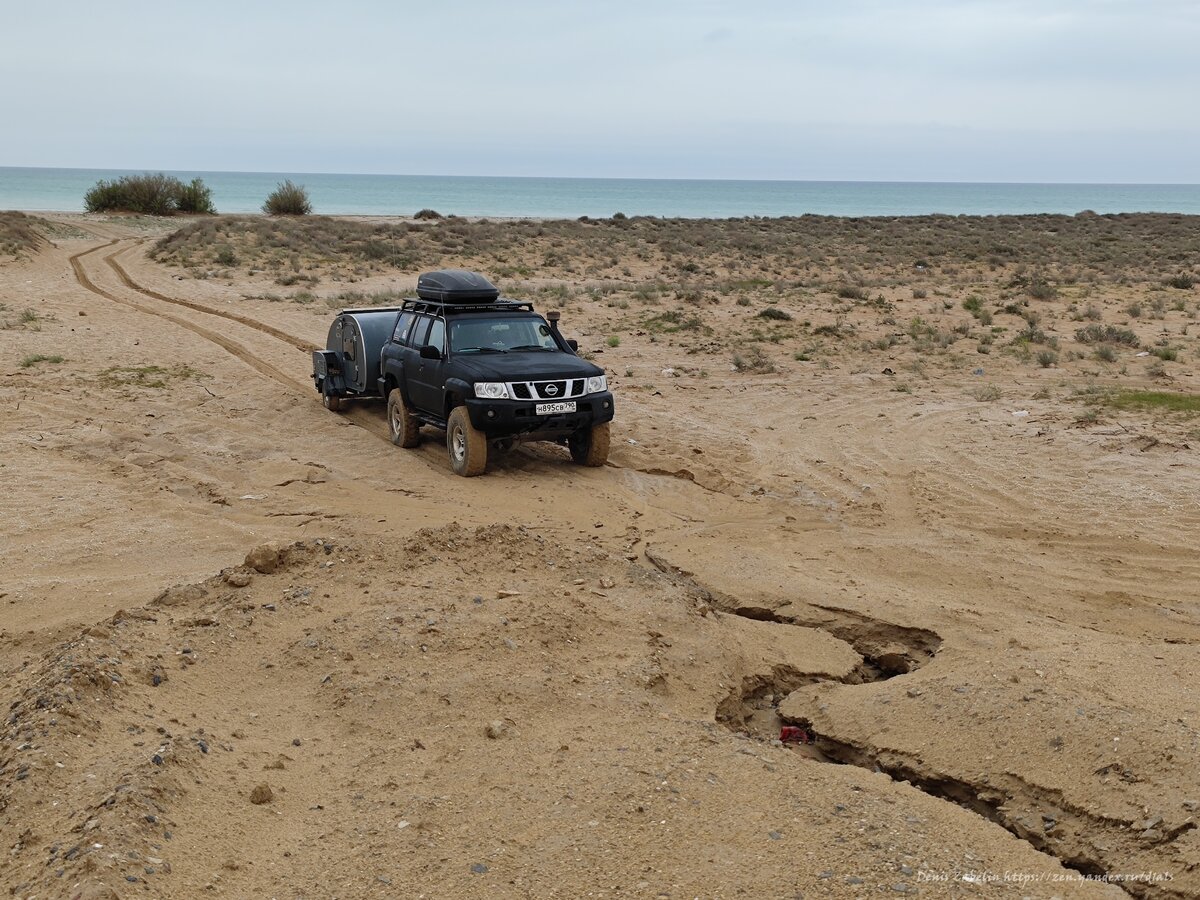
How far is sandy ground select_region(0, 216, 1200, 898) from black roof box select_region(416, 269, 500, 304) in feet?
5.86

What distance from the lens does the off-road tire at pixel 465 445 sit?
1105 cm

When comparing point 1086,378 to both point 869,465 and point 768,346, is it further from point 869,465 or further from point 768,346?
point 869,465

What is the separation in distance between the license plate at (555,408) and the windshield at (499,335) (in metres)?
1.15

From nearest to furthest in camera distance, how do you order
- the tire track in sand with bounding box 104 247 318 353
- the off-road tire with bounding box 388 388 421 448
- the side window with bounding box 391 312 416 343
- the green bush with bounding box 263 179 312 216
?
1. the off-road tire with bounding box 388 388 421 448
2. the side window with bounding box 391 312 416 343
3. the tire track in sand with bounding box 104 247 318 353
4. the green bush with bounding box 263 179 312 216

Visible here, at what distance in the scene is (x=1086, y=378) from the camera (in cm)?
1686

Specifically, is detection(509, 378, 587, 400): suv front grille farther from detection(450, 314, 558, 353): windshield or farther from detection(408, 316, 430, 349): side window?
detection(408, 316, 430, 349): side window

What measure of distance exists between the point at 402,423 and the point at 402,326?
4.29 feet

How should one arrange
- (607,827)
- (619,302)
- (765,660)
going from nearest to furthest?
(607,827)
(765,660)
(619,302)

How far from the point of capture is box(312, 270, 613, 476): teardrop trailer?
36.0ft

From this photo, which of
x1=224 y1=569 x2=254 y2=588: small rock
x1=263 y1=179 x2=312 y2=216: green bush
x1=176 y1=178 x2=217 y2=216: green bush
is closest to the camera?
x1=224 y1=569 x2=254 y2=588: small rock

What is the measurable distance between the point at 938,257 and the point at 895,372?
24.4 metres

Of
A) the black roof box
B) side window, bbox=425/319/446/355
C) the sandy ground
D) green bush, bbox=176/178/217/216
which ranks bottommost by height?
the sandy ground

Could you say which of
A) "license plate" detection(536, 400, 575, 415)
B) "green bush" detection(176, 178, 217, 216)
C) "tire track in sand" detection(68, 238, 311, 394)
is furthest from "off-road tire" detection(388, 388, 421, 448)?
"green bush" detection(176, 178, 217, 216)

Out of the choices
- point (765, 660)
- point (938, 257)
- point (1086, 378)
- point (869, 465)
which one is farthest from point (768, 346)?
point (938, 257)
